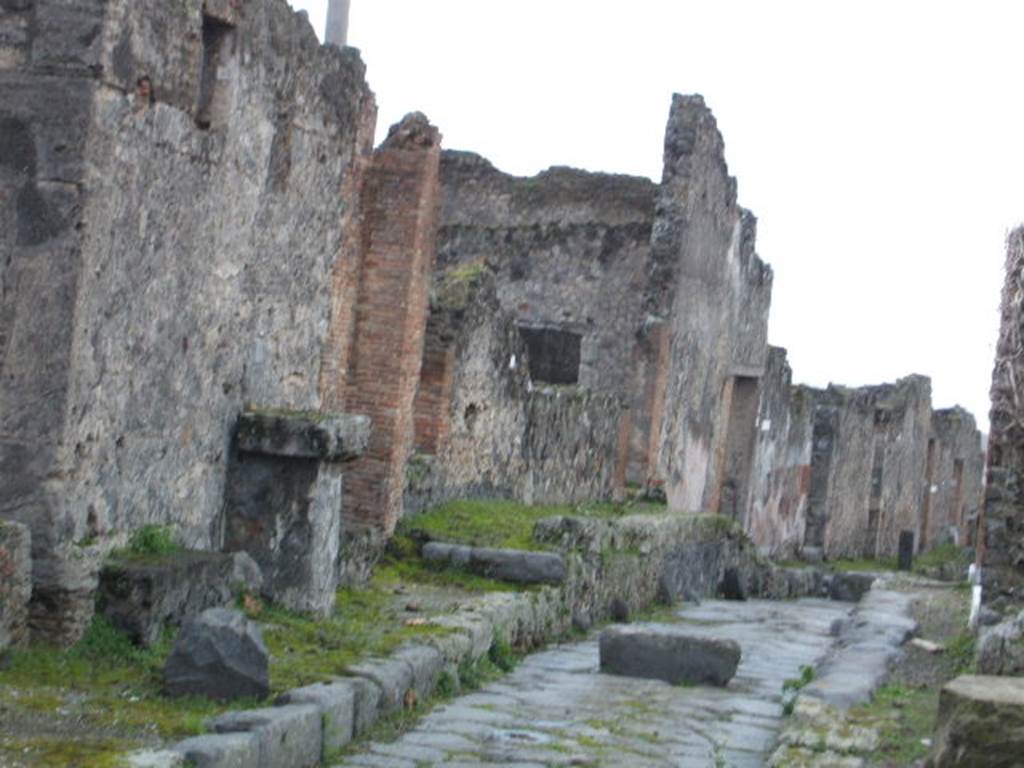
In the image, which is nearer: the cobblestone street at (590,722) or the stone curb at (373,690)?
the stone curb at (373,690)

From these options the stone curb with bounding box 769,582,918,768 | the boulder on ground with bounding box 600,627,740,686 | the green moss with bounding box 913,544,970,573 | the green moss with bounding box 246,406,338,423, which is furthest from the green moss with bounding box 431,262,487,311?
the green moss with bounding box 913,544,970,573

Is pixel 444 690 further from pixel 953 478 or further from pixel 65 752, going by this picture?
pixel 953 478

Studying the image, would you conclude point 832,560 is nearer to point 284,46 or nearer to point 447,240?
point 447,240

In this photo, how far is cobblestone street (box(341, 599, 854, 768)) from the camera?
7.35 metres

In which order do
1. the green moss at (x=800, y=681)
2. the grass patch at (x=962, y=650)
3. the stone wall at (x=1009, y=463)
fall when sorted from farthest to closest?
the stone wall at (x=1009, y=463) → the green moss at (x=800, y=681) → the grass patch at (x=962, y=650)

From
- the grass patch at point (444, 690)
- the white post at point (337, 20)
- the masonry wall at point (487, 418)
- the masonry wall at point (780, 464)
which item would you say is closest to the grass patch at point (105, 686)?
the grass patch at point (444, 690)

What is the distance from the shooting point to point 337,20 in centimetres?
2309

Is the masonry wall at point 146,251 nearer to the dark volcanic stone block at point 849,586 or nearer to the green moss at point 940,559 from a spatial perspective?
the dark volcanic stone block at point 849,586

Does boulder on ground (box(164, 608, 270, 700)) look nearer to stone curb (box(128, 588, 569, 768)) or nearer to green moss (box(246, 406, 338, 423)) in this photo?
stone curb (box(128, 588, 569, 768))

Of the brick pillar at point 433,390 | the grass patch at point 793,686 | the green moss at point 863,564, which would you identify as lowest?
the grass patch at point 793,686

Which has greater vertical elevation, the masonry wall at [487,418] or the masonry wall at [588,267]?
the masonry wall at [588,267]

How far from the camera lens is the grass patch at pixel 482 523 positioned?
37.9ft

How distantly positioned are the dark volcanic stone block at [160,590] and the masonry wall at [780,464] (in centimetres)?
1546

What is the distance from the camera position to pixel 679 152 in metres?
18.5
